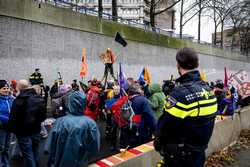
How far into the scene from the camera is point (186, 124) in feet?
11.2

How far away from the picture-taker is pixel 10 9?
51.7 feet

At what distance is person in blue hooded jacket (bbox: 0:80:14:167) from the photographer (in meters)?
6.28

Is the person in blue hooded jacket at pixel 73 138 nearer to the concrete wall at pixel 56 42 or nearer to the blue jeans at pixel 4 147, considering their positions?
the blue jeans at pixel 4 147

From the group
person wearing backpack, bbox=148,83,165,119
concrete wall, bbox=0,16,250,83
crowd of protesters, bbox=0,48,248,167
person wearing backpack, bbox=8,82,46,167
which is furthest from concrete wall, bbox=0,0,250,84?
person wearing backpack, bbox=8,82,46,167

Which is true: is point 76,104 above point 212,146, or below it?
above

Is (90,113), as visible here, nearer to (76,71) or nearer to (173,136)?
(173,136)

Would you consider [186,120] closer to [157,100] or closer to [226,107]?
[157,100]

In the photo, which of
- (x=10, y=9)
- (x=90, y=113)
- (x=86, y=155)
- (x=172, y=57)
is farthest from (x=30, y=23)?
(x=172, y=57)

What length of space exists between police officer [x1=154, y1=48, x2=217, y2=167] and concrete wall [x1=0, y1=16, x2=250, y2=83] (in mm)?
12901

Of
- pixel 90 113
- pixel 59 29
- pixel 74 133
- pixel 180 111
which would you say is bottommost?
pixel 90 113

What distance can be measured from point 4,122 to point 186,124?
4.03m

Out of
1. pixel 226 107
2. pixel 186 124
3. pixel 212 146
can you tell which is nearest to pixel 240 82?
pixel 226 107

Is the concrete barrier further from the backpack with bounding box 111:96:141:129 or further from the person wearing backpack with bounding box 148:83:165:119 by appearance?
the person wearing backpack with bounding box 148:83:165:119

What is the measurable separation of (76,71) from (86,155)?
15.7 m
